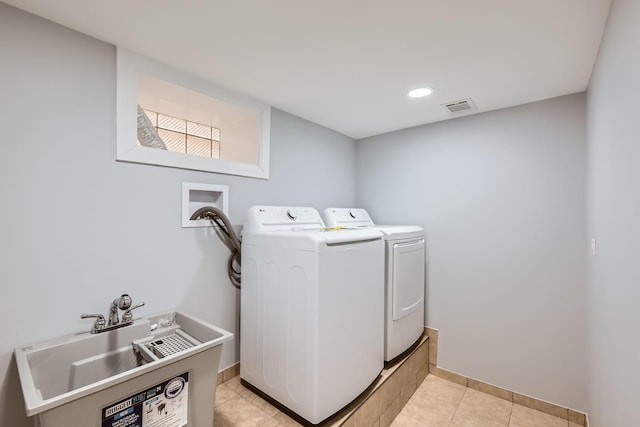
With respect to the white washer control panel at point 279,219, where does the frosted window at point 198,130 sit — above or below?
above

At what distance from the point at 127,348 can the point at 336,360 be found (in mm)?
990

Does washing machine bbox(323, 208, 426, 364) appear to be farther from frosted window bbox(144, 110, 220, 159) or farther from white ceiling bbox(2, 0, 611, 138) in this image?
frosted window bbox(144, 110, 220, 159)

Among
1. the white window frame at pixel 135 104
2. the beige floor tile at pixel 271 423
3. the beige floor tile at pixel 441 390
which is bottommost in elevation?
the beige floor tile at pixel 441 390

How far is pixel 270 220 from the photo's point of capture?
1796 mm

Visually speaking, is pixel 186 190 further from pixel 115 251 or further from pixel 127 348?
pixel 127 348

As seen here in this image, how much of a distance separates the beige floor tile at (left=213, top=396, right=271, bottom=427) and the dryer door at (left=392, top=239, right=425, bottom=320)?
0.99 meters

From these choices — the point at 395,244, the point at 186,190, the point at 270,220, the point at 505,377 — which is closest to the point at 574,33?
the point at 395,244

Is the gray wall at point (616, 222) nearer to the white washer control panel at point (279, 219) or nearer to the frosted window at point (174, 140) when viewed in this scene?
the white washer control panel at point (279, 219)

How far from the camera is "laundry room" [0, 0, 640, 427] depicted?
1082 mm

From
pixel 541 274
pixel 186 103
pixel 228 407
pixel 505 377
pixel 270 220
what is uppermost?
pixel 186 103

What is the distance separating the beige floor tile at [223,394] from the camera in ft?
5.02

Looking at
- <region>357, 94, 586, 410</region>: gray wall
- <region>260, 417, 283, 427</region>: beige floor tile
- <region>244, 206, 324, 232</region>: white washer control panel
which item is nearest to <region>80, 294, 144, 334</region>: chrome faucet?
<region>244, 206, 324, 232</region>: white washer control panel

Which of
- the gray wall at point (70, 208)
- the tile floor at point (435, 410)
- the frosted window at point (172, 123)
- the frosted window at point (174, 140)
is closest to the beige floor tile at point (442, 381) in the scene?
the tile floor at point (435, 410)

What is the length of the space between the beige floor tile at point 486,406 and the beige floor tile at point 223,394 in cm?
157
